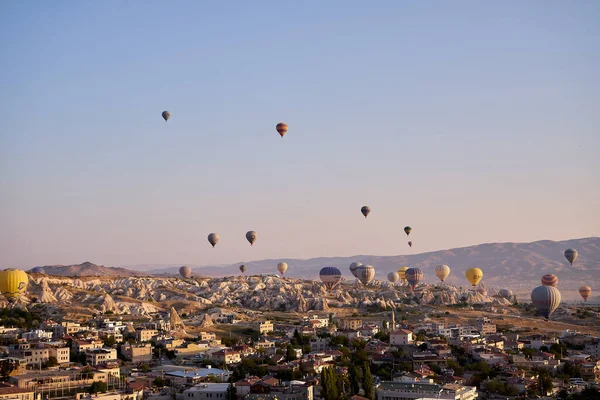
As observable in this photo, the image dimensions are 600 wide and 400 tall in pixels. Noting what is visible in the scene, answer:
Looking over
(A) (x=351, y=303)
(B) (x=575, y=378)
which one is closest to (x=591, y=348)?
(B) (x=575, y=378)

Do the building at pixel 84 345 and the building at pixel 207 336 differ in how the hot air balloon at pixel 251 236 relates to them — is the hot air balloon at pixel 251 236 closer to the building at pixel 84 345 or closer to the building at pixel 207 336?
the building at pixel 207 336

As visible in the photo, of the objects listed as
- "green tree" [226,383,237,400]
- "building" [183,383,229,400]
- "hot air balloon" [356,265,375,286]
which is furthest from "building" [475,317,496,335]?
"hot air balloon" [356,265,375,286]

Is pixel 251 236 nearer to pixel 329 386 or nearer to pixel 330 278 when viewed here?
pixel 330 278

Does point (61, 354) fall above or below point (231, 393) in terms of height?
above

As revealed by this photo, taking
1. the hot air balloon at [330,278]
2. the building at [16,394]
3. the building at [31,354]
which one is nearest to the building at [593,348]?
the building at [31,354]

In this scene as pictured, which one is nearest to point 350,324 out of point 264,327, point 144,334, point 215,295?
point 264,327

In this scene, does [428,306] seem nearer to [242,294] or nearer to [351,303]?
[351,303]

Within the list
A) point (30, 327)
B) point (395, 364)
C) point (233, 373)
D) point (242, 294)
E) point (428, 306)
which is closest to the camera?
point (233, 373)
